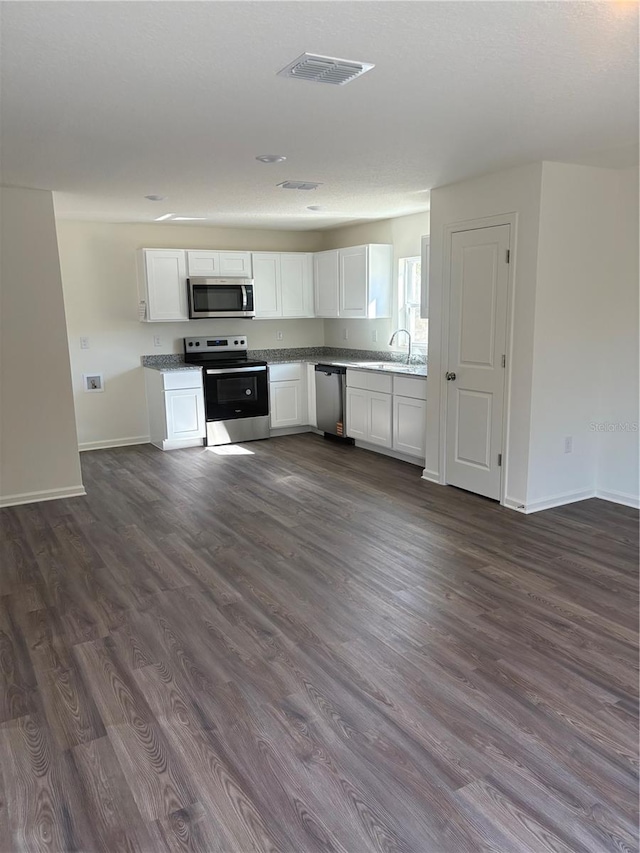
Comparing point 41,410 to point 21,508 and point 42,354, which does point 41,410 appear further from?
point 21,508

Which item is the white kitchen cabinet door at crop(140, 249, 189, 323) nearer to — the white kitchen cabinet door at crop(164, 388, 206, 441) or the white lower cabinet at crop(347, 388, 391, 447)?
the white kitchen cabinet door at crop(164, 388, 206, 441)

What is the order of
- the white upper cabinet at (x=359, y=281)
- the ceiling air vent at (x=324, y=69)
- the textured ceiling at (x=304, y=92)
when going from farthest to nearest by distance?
the white upper cabinet at (x=359, y=281)
the ceiling air vent at (x=324, y=69)
the textured ceiling at (x=304, y=92)

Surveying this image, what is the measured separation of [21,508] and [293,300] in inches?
156

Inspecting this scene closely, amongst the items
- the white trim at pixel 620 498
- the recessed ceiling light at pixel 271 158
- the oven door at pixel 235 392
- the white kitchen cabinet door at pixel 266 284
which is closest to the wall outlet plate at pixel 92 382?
the oven door at pixel 235 392

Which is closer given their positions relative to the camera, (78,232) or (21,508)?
(21,508)

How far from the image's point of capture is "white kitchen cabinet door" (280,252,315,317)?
7297 mm

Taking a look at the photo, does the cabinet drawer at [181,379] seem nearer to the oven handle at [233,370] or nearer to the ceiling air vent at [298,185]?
the oven handle at [233,370]

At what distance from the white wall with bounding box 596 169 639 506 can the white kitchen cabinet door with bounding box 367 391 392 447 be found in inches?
76.7

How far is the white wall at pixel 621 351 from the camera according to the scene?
4.24 meters

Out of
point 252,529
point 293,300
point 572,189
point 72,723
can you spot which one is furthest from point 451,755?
point 293,300

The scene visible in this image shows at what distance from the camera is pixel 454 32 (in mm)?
2045

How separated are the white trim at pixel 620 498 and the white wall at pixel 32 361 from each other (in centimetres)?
414

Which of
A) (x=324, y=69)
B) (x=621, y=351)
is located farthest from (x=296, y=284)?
(x=324, y=69)

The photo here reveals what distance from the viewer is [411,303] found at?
646cm
